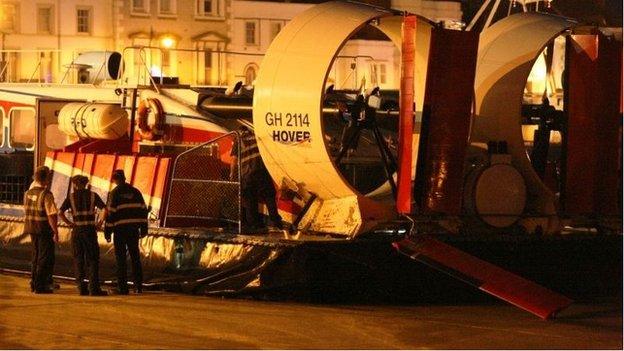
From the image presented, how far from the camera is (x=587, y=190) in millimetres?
16984

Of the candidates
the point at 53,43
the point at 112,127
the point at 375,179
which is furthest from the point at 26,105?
the point at 53,43

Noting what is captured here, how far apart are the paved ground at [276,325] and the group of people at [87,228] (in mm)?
390

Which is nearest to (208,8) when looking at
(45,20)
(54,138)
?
(45,20)

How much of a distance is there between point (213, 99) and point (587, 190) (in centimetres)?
555

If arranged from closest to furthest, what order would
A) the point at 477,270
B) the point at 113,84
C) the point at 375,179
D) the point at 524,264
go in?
the point at 477,270, the point at 524,264, the point at 375,179, the point at 113,84

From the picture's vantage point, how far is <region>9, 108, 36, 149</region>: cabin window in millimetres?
22828

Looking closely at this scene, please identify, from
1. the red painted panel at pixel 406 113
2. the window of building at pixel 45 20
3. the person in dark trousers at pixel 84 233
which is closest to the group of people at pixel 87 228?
the person in dark trousers at pixel 84 233

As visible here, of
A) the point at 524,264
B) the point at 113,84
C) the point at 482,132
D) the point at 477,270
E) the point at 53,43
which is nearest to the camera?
the point at 477,270

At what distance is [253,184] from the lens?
17.3 metres

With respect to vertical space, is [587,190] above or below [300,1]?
below

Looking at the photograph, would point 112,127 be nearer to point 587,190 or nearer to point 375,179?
point 375,179

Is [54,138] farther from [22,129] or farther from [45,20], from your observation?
[45,20]

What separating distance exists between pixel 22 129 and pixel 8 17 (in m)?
37.5

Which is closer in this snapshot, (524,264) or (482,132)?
(524,264)
